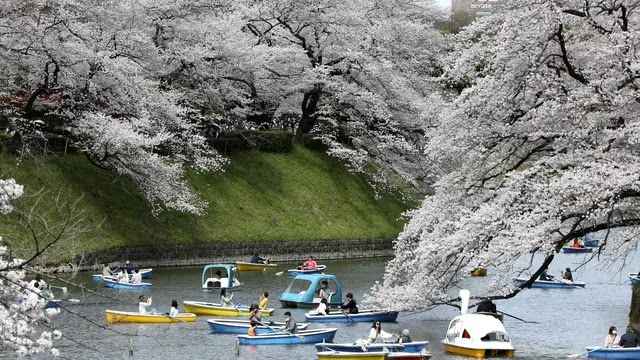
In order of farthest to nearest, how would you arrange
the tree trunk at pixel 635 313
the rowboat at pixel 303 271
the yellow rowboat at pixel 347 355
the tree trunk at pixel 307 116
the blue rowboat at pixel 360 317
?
the tree trunk at pixel 307 116
the rowboat at pixel 303 271
the blue rowboat at pixel 360 317
the tree trunk at pixel 635 313
the yellow rowboat at pixel 347 355

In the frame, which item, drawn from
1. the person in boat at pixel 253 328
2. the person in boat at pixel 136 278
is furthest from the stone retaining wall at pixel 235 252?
the person in boat at pixel 253 328

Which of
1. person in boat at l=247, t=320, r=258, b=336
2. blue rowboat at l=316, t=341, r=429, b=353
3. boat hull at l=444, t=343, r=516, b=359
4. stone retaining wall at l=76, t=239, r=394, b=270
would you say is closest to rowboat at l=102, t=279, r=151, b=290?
stone retaining wall at l=76, t=239, r=394, b=270

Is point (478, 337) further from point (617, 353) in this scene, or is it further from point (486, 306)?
point (617, 353)

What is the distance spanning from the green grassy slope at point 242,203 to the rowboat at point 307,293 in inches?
372

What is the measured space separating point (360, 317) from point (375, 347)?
719 cm

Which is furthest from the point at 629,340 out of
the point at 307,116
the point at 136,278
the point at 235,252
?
the point at 307,116

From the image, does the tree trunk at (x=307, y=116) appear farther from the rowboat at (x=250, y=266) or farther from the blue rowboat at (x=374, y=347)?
the blue rowboat at (x=374, y=347)

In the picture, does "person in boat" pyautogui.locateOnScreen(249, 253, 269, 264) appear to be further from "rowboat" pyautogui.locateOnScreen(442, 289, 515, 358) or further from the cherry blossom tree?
"rowboat" pyautogui.locateOnScreen(442, 289, 515, 358)

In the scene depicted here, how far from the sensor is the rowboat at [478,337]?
2619 centimetres

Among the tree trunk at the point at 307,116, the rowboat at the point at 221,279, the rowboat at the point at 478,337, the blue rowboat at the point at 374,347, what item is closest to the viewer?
the blue rowboat at the point at 374,347

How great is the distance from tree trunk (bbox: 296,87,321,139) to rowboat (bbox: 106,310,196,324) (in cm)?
3527

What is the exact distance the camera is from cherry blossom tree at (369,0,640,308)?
23000 millimetres

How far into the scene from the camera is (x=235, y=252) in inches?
1981

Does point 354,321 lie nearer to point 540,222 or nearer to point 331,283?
point 331,283
